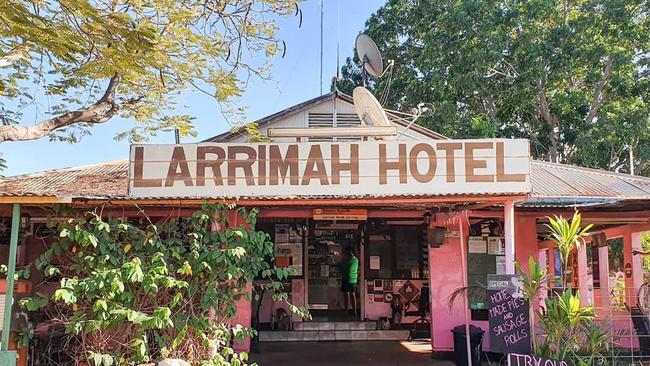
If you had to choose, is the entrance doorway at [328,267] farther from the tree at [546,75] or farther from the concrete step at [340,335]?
the tree at [546,75]

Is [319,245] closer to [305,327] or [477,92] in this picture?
[305,327]

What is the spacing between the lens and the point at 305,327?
1128cm

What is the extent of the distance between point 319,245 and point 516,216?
4.99m

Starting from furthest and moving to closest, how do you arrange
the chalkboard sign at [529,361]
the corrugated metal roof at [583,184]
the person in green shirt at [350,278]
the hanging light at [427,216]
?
1. the person in green shirt at [350,278]
2. the hanging light at [427,216]
3. the corrugated metal roof at [583,184]
4. the chalkboard sign at [529,361]

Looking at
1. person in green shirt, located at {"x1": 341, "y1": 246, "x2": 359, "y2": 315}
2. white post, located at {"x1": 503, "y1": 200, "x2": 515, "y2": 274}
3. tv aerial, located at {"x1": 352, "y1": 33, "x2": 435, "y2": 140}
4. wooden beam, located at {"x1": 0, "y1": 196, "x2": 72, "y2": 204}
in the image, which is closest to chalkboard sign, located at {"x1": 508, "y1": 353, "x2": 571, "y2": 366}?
white post, located at {"x1": 503, "y1": 200, "x2": 515, "y2": 274}

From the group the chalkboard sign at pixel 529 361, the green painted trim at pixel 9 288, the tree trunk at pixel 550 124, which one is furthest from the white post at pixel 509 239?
the tree trunk at pixel 550 124

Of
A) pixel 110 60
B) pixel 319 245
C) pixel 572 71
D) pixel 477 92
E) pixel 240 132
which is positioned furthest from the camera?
pixel 477 92

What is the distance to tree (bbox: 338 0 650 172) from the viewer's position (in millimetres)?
16672

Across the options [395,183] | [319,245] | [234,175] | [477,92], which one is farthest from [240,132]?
[477,92]

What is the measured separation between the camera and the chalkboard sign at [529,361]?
20.1 ft

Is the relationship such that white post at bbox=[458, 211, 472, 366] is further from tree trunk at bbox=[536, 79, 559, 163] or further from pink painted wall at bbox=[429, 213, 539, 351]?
tree trunk at bbox=[536, 79, 559, 163]

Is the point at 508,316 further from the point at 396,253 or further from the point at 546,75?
the point at 546,75

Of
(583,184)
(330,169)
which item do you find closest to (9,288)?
(330,169)

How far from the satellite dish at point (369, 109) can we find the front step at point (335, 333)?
4355mm
